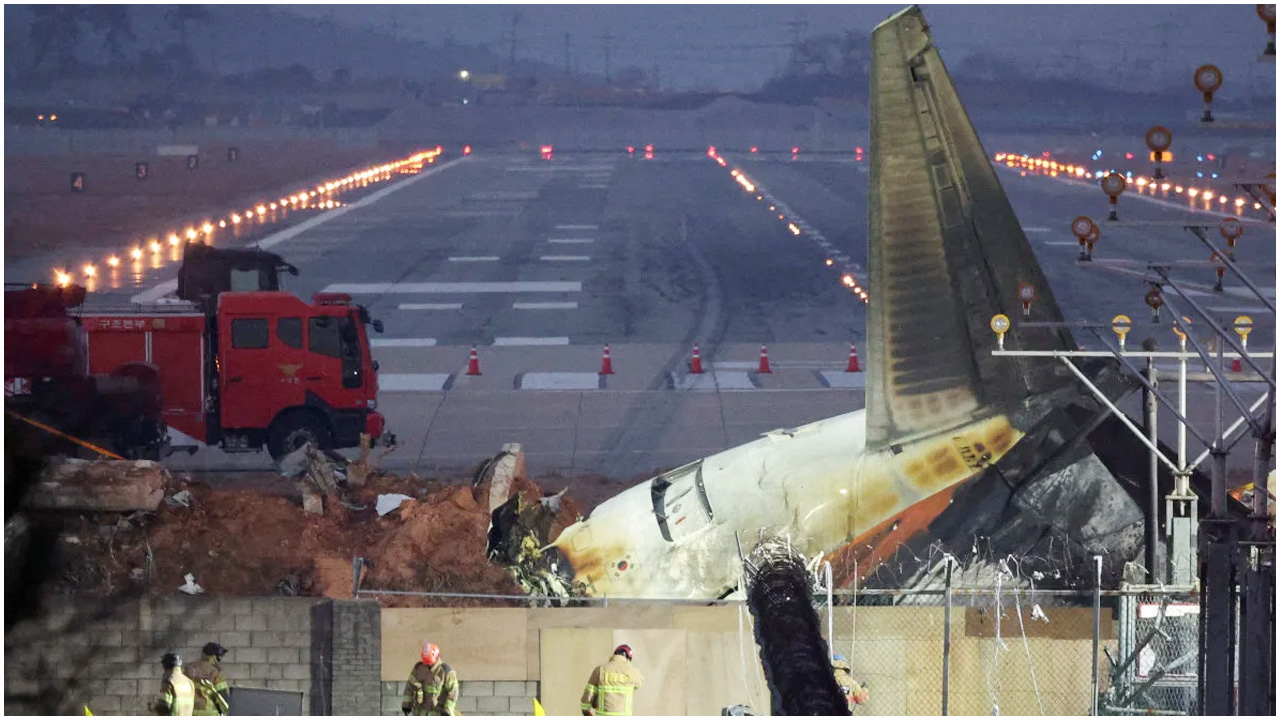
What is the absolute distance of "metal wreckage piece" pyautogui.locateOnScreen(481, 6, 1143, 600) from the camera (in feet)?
55.7

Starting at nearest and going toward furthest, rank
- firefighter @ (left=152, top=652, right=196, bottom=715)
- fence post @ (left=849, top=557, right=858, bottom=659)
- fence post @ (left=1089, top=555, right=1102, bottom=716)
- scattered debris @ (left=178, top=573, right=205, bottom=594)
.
→ firefighter @ (left=152, top=652, right=196, bottom=715), fence post @ (left=1089, top=555, right=1102, bottom=716), fence post @ (left=849, top=557, right=858, bottom=659), scattered debris @ (left=178, top=573, right=205, bottom=594)

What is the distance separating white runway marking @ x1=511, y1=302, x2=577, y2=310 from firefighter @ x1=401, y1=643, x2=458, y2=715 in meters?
34.7

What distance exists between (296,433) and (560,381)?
9.79 metres

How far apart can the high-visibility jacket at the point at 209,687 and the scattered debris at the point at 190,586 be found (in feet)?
14.4

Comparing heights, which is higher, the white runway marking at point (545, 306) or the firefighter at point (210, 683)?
the white runway marking at point (545, 306)

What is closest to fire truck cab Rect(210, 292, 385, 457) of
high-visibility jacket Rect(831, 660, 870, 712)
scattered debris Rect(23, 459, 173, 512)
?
scattered debris Rect(23, 459, 173, 512)

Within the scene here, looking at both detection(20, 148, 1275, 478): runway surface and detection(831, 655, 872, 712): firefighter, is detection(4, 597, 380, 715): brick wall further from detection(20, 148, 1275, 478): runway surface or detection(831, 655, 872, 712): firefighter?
detection(20, 148, 1275, 478): runway surface

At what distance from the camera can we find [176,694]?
51.5 feet

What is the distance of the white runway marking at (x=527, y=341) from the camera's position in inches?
1715

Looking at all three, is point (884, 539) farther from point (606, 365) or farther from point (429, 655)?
point (606, 365)

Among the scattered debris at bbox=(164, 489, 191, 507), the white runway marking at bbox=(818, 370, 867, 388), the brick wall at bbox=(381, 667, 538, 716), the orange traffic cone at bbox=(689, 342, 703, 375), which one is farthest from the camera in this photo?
the orange traffic cone at bbox=(689, 342, 703, 375)

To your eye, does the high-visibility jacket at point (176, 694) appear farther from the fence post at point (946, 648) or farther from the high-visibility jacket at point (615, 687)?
the fence post at point (946, 648)

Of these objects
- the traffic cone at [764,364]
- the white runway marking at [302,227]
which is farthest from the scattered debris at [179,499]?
the white runway marking at [302,227]

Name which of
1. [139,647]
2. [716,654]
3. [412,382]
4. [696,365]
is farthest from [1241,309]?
[139,647]
